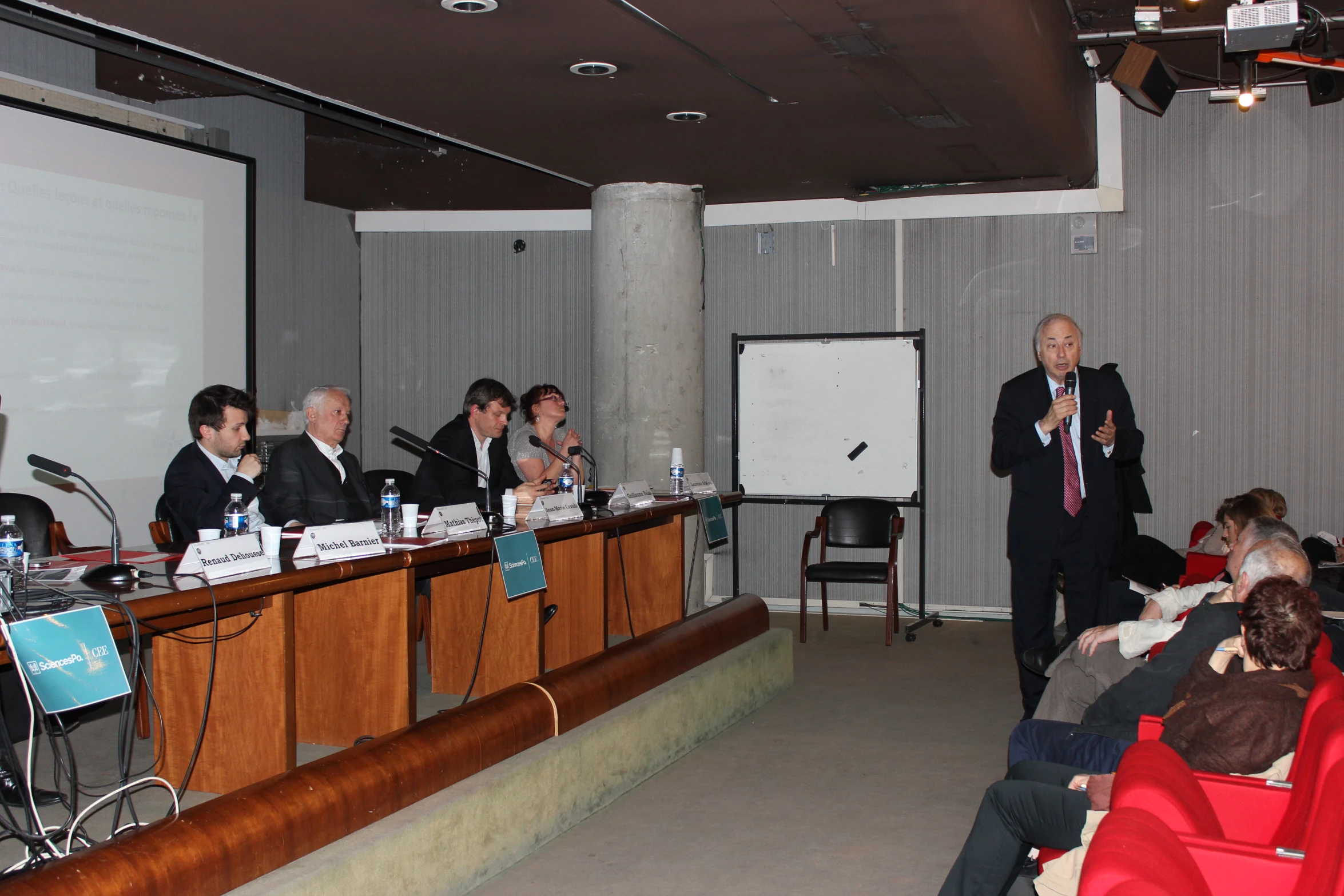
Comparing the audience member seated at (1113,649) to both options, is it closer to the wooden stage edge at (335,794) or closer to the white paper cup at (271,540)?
the wooden stage edge at (335,794)

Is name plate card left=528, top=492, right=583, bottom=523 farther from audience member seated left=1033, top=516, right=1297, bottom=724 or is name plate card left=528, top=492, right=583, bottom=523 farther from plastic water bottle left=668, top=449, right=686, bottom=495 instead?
audience member seated left=1033, top=516, right=1297, bottom=724

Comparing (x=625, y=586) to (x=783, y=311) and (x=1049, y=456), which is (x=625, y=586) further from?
(x=783, y=311)

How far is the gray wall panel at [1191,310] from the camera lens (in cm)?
591

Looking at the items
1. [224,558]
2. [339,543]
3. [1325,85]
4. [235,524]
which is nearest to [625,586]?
[339,543]

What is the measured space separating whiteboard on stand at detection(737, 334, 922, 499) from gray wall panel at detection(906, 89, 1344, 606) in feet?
1.07

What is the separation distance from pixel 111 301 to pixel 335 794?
3.53 meters

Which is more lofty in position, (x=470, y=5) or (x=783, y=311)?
(x=470, y=5)

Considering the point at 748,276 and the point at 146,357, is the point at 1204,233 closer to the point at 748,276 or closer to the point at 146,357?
the point at 748,276

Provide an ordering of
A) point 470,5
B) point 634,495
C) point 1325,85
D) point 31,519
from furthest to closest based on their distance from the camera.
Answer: point 1325,85
point 634,495
point 31,519
point 470,5

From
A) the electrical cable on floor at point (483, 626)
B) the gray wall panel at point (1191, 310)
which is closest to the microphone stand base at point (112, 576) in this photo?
the electrical cable on floor at point (483, 626)

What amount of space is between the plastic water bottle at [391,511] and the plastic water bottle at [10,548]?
1.10 m

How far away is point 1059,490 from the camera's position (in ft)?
12.4

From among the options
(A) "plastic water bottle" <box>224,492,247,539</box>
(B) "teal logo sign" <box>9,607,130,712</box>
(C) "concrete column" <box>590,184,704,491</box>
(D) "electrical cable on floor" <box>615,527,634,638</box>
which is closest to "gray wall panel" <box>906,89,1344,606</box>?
(C) "concrete column" <box>590,184,704,491</box>

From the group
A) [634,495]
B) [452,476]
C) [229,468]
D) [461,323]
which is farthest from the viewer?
[461,323]
